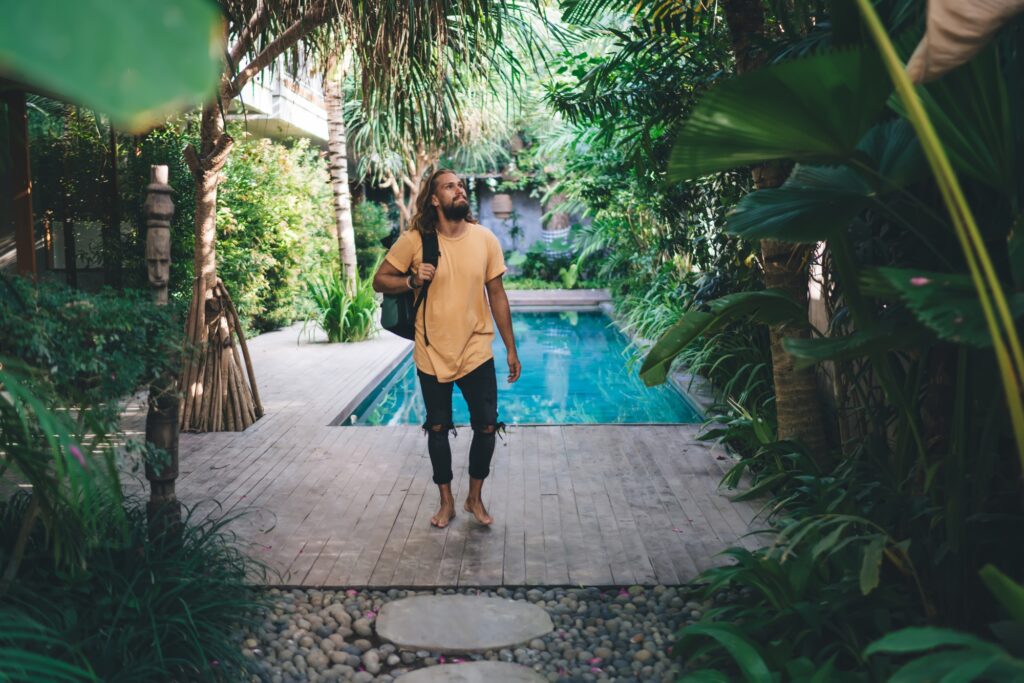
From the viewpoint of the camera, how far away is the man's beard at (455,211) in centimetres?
416

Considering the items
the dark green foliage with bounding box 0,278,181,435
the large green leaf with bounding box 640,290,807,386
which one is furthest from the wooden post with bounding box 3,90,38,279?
the large green leaf with bounding box 640,290,807,386

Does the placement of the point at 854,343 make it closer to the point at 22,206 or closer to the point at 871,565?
the point at 871,565

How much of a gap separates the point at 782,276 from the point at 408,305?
75.0 inches

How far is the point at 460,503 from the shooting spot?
4.77 meters

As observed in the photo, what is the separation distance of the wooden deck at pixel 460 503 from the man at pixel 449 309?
0.38 metres

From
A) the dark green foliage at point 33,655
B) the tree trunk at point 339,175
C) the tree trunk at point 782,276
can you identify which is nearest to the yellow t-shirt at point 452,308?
the tree trunk at point 782,276

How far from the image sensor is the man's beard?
164 inches

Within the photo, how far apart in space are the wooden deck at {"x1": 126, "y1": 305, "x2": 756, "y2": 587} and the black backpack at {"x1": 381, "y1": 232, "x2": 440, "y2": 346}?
98 centimetres

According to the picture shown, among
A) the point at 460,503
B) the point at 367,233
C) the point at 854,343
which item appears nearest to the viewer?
the point at 854,343

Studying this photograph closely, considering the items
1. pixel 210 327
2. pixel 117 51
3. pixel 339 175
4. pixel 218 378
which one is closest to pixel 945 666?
pixel 117 51

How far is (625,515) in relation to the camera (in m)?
4.48

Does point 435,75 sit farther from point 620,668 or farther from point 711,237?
point 620,668

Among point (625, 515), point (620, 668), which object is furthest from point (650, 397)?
point (620, 668)

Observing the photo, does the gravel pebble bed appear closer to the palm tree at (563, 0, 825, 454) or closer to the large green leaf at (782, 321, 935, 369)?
the large green leaf at (782, 321, 935, 369)
